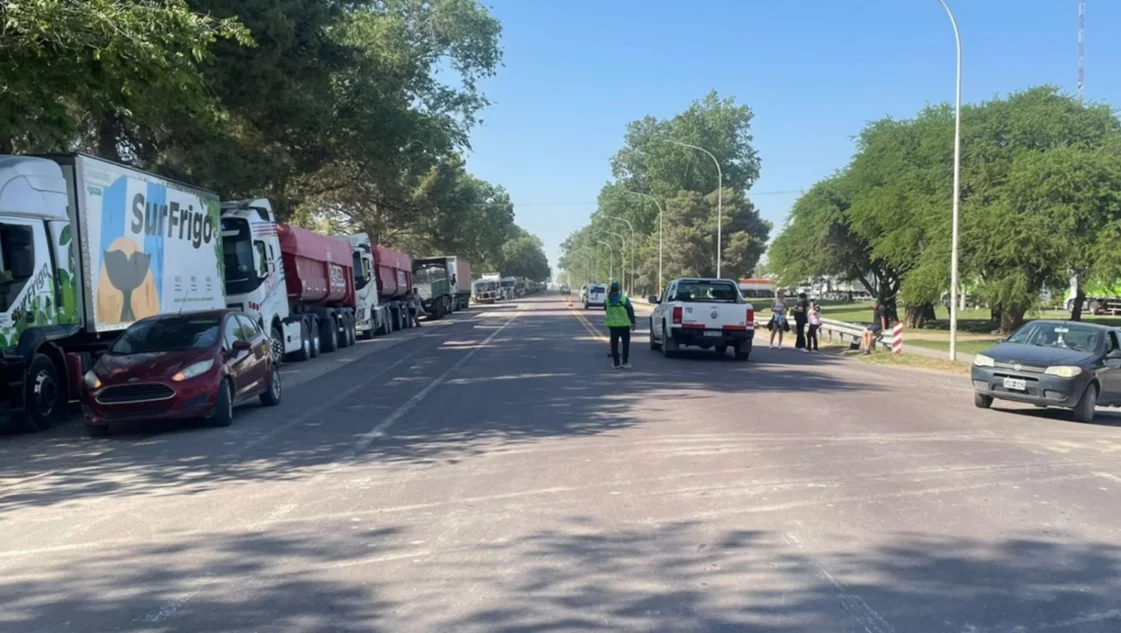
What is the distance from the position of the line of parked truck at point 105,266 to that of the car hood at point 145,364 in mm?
1160

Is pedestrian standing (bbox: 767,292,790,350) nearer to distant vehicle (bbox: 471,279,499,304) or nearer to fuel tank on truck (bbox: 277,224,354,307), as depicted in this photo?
fuel tank on truck (bbox: 277,224,354,307)

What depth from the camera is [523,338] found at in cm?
3216

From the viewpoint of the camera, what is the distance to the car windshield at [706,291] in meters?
23.5

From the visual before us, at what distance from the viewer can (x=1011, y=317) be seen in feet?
118

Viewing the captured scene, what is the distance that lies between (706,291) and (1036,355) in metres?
9.98

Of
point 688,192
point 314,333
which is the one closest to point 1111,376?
point 314,333

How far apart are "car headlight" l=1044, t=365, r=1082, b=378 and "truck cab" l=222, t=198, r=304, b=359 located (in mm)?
14942

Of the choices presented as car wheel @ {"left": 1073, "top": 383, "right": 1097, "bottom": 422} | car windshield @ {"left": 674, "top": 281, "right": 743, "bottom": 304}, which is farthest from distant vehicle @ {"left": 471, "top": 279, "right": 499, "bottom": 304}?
car wheel @ {"left": 1073, "top": 383, "right": 1097, "bottom": 422}

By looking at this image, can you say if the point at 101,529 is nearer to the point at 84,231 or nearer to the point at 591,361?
the point at 84,231

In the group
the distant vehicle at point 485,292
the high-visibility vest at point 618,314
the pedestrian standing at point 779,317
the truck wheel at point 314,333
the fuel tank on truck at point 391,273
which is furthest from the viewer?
the distant vehicle at point 485,292

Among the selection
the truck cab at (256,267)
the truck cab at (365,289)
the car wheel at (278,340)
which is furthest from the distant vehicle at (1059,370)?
the truck cab at (365,289)

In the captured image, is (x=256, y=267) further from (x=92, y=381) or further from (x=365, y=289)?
(x=365, y=289)

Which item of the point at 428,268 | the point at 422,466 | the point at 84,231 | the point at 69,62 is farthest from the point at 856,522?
the point at 428,268

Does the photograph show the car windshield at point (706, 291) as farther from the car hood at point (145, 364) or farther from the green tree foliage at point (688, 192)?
the green tree foliage at point (688, 192)
